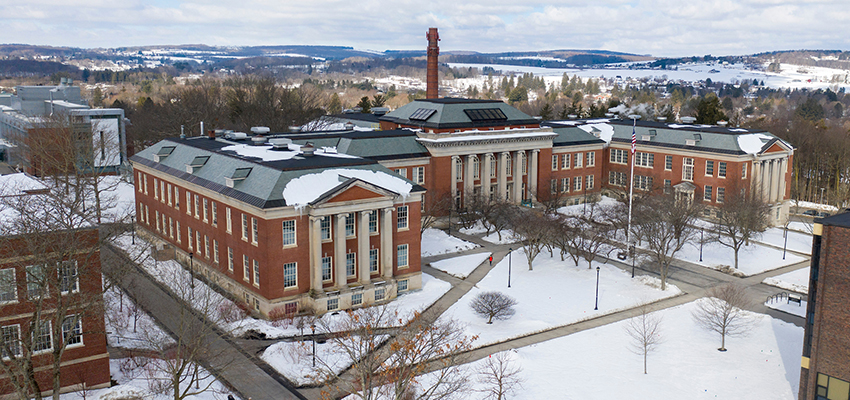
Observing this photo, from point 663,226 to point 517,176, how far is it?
27434 millimetres

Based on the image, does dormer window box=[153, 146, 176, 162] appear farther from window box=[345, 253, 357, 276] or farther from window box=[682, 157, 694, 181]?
window box=[682, 157, 694, 181]

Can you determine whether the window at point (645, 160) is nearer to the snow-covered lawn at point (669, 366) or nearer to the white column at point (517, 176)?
the white column at point (517, 176)

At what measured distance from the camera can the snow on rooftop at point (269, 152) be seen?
185 feet

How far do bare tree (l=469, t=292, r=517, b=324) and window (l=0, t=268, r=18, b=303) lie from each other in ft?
93.3

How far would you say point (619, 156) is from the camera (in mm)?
92875

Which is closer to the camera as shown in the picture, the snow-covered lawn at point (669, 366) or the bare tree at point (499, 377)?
the bare tree at point (499, 377)

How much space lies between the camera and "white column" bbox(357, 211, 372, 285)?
162 feet

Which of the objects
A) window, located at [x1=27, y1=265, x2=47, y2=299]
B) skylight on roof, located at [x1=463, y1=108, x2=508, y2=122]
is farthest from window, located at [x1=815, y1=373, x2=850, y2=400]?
skylight on roof, located at [x1=463, y1=108, x2=508, y2=122]

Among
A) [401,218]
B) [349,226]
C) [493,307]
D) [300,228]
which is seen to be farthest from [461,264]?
[300,228]

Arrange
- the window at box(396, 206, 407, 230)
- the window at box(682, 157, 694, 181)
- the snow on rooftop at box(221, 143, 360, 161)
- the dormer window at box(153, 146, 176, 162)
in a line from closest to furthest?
1. the window at box(396, 206, 407, 230)
2. the snow on rooftop at box(221, 143, 360, 161)
3. the dormer window at box(153, 146, 176, 162)
4. the window at box(682, 157, 694, 181)

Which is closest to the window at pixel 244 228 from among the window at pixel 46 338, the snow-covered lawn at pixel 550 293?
the snow-covered lawn at pixel 550 293

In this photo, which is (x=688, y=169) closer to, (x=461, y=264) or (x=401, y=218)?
(x=461, y=264)

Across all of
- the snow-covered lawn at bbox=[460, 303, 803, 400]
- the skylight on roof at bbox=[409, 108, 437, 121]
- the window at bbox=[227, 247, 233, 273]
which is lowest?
the snow-covered lawn at bbox=[460, 303, 803, 400]

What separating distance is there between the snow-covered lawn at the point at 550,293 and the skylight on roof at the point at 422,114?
78.6 ft
